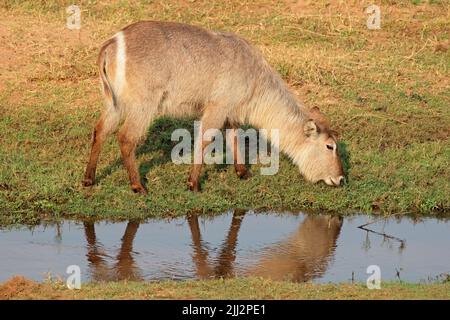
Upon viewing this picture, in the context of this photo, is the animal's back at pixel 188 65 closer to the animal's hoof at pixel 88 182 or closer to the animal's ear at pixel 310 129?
the animal's ear at pixel 310 129

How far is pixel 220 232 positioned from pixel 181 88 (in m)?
1.20

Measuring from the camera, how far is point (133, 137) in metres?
7.86

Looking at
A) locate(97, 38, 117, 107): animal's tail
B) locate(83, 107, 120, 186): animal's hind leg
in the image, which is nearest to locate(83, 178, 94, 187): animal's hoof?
locate(83, 107, 120, 186): animal's hind leg

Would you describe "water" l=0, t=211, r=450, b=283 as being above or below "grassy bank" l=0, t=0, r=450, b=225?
below

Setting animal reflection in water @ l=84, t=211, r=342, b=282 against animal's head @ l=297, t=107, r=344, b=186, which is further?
animal's head @ l=297, t=107, r=344, b=186

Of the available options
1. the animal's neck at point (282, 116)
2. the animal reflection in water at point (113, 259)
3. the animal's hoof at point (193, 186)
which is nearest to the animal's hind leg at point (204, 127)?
the animal's hoof at point (193, 186)

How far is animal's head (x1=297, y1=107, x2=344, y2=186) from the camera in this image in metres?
8.27

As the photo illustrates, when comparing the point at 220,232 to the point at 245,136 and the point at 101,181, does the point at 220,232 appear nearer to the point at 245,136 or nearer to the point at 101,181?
the point at 101,181

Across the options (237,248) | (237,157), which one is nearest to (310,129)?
(237,157)

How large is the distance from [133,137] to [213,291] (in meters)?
2.47

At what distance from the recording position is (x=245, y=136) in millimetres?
9164

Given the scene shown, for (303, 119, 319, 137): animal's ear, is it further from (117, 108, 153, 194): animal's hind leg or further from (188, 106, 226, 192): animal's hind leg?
(117, 108, 153, 194): animal's hind leg

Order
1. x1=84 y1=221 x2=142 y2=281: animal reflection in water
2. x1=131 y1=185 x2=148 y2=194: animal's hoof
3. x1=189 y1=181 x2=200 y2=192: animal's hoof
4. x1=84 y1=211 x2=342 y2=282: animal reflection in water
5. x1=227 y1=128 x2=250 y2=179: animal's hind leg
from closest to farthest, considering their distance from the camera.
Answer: x1=84 y1=221 x2=142 y2=281: animal reflection in water, x1=84 y1=211 x2=342 y2=282: animal reflection in water, x1=131 y1=185 x2=148 y2=194: animal's hoof, x1=189 y1=181 x2=200 y2=192: animal's hoof, x1=227 y1=128 x2=250 y2=179: animal's hind leg

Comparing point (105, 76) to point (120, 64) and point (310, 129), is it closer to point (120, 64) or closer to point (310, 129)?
point (120, 64)
